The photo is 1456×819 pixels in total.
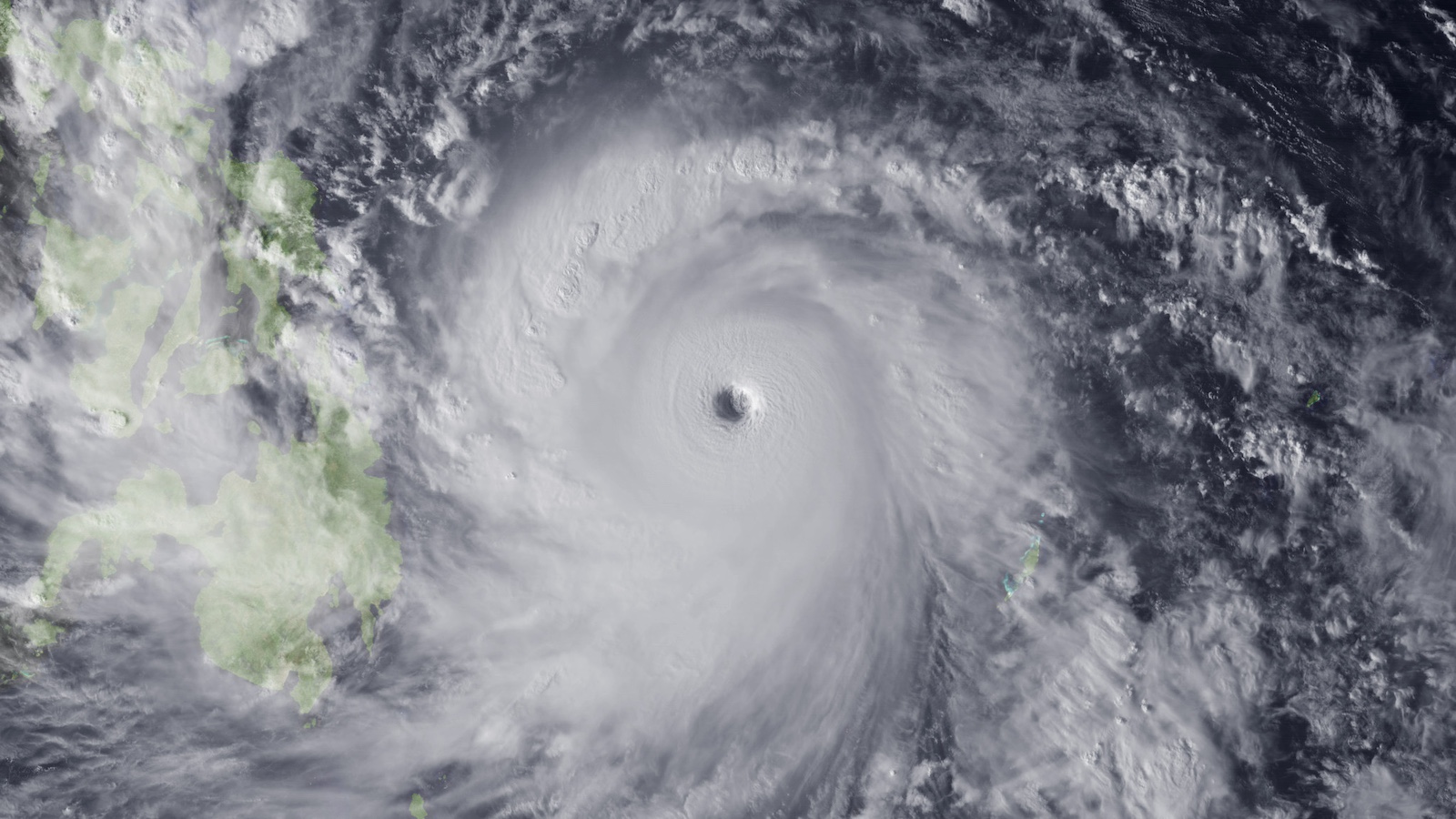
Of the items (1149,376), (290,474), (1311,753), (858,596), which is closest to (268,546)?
(290,474)

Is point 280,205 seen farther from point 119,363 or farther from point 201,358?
point 119,363

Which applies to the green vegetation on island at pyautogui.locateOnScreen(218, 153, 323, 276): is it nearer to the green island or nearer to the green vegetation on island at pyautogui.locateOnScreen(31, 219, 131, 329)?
the green island

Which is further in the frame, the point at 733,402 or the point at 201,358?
the point at 733,402

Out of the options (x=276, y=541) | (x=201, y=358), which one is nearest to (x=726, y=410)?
(x=276, y=541)

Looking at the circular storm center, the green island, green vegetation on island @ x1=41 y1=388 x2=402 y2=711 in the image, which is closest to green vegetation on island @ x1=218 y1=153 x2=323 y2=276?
the green island

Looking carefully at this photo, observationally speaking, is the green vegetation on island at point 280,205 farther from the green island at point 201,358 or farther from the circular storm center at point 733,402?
the circular storm center at point 733,402

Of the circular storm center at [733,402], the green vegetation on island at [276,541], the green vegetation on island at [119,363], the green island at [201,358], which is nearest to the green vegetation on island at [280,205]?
the green island at [201,358]

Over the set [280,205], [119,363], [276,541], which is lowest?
[276,541]
